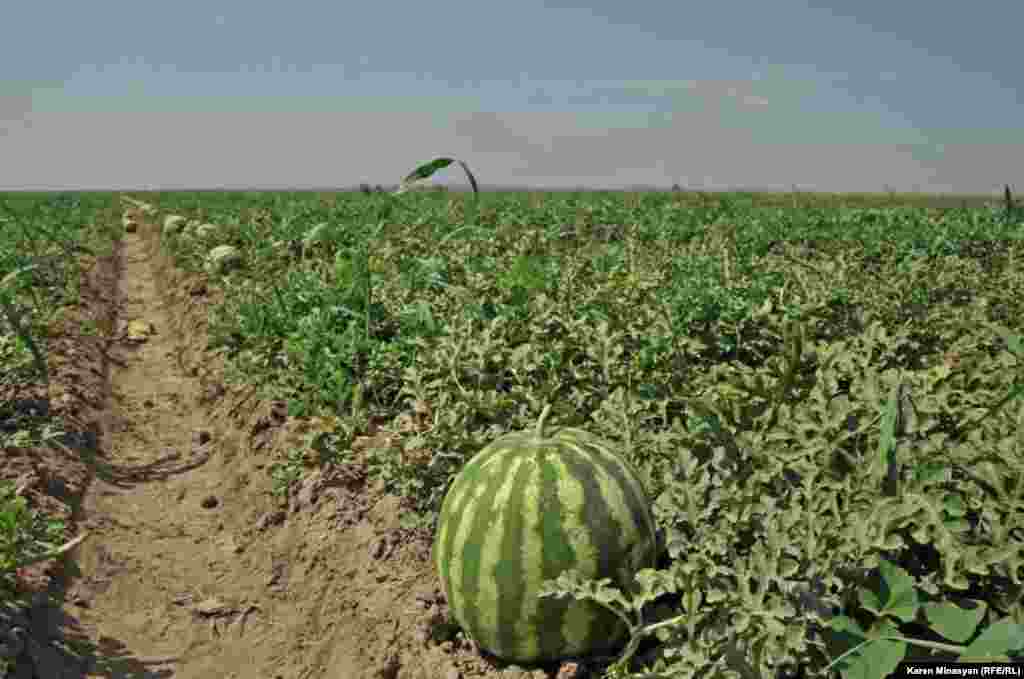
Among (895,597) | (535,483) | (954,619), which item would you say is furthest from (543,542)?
(954,619)

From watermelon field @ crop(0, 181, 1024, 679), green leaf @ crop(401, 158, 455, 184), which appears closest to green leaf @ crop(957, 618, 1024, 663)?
watermelon field @ crop(0, 181, 1024, 679)

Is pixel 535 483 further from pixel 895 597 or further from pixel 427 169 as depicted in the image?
pixel 427 169

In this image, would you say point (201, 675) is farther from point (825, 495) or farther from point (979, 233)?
point (979, 233)

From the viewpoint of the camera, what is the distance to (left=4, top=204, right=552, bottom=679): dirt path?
3.37m

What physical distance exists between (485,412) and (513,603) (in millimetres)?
1312

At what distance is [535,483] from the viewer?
Result: 2729mm

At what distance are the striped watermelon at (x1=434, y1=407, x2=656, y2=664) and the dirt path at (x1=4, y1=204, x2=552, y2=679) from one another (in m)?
0.23

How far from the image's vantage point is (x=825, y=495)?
100 inches

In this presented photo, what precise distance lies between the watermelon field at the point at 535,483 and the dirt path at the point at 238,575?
0.02 metres

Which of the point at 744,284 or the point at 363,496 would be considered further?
the point at 744,284

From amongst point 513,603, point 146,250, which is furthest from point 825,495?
point 146,250

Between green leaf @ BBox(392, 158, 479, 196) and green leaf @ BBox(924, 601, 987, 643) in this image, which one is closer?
green leaf @ BBox(924, 601, 987, 643)

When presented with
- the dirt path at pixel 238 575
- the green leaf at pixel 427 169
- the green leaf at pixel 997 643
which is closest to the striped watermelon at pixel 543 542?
the dirt path at pixel 238 575

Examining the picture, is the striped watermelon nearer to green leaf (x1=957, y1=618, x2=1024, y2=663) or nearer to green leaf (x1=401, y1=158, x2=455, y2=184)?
green leaf (x1=957, y1=618, x2=1024, y2=663)
